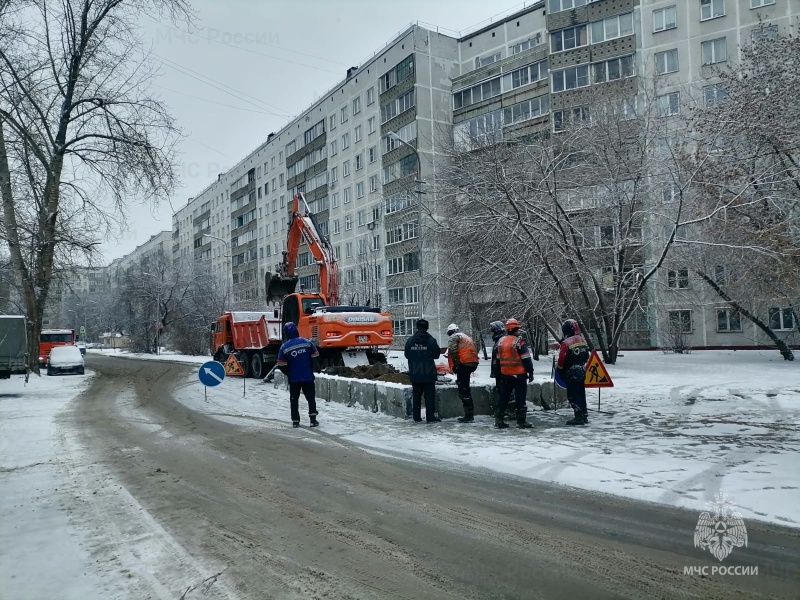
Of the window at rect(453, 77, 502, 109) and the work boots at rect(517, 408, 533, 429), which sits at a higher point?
the window at rect(453, 77, 502, 109)

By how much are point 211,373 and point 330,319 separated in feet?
12.2

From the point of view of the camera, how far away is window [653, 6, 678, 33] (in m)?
36.0

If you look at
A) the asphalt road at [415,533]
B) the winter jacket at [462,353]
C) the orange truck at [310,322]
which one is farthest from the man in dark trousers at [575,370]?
the orange truck at [310,322]

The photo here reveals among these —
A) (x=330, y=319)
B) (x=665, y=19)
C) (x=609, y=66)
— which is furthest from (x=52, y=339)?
(x=665, y=19)

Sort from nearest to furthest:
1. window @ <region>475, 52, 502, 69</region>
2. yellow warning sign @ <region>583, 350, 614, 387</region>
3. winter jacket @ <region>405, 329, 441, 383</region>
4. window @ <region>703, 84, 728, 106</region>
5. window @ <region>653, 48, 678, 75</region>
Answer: winter jacket @ <region>405, 329, 441, 383</region>
yellow warning sign @ <region>583, 350, 614, 387</region>
window @ <region>703, 84, 728, 106</region>
window @ <region>653, 48, 678, 75</region>
window @ <region>475, 52, 502, 69</region>

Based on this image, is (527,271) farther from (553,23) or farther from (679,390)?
(553,23)

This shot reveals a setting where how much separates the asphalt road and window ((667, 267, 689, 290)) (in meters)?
18.3

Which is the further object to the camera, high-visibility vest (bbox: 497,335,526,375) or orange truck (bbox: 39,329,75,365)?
orange truck (bbox: 39,329,75,365)

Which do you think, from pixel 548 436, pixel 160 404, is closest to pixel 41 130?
pixel 160 404

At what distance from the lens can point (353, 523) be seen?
4.95 m

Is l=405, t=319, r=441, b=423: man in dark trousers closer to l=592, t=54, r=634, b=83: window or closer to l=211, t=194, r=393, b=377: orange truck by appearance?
l=211, t=194, r=393, b=377: orange truck

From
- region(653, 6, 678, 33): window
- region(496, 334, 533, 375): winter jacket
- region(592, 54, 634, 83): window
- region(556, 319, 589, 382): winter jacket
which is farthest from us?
region(592, 54, 634, 83): window

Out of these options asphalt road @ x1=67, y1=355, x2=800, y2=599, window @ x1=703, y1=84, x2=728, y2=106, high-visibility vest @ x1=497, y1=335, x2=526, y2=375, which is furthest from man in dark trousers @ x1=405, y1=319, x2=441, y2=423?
window @ x1=703, y1=84, x2=728, y2=106

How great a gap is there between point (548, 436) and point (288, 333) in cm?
461
